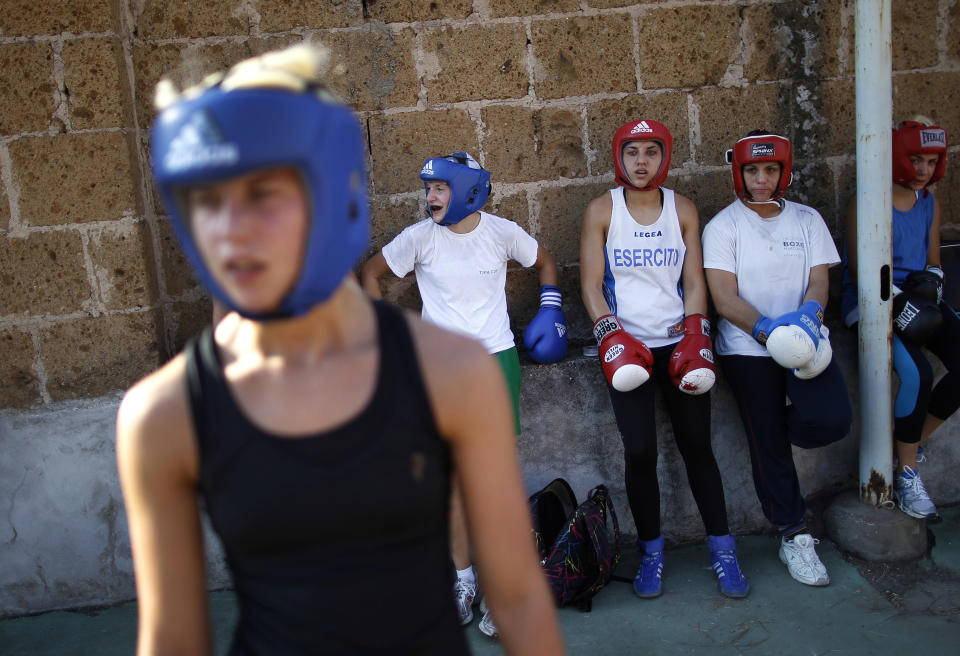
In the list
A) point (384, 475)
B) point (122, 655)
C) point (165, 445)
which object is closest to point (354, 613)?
point (384, 475)

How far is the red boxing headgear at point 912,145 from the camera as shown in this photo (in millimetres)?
4000

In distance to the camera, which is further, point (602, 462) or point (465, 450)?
point (602, 462)

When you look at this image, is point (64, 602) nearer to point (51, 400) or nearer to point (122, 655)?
point (122, 655)

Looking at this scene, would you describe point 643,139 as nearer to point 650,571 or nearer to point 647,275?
point 647,275

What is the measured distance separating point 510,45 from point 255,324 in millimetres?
3241

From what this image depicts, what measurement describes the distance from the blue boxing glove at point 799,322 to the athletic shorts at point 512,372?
1058 millimetres

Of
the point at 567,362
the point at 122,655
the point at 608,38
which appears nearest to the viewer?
the point at 122,655

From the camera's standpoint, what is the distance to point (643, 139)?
3789 mm

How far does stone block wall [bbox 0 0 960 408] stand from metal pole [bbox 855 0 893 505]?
767 millimetres

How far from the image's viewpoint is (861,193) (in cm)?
370

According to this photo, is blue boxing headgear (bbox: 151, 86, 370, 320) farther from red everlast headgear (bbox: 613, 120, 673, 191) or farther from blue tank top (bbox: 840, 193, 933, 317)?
blue tank top (bbox: 840, 193, 933, 317)

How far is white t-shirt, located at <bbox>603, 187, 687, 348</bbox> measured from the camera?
3.78 metres

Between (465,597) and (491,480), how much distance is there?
7.95 feet

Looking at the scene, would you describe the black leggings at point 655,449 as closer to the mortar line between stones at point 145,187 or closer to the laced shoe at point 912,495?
the laced shoe at point 912,495
